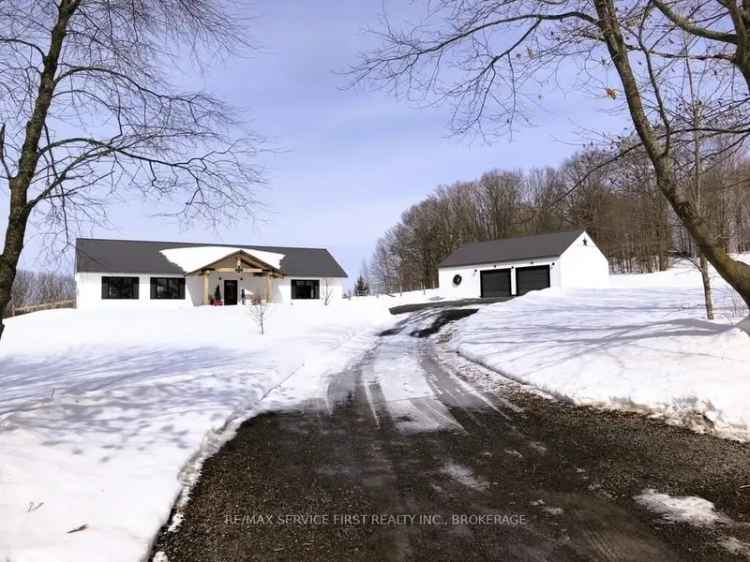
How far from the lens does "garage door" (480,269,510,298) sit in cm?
3756

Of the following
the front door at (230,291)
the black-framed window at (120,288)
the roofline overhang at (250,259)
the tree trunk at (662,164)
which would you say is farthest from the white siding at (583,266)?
the tree trunk at (662,164)

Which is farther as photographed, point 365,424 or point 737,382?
point 365,424

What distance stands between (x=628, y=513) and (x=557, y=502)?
A: 0.46m

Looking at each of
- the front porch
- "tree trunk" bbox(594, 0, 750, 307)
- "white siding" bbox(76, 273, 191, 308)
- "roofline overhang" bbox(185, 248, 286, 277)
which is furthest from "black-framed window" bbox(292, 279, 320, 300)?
"tree trunk" bbox(594, 0, 750, 307)

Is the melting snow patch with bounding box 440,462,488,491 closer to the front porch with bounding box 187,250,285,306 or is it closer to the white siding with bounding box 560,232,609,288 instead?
the front porch with bounding box 187,250,285,306

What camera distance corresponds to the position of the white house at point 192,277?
102 ft

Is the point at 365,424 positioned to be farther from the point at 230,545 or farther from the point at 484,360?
the point at 484,360

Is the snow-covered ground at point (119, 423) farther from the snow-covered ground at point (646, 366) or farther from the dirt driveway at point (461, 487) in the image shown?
the snow-covered ground at point (646, 366)

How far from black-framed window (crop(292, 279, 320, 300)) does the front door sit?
4.10 meters

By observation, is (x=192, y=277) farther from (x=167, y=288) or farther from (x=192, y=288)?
(x=167, y=288)

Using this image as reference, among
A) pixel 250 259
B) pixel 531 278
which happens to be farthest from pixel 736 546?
pixel 531 278

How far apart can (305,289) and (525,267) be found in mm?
15655

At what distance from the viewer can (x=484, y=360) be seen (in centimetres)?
1048

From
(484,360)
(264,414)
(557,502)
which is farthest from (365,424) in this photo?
(484,360)
